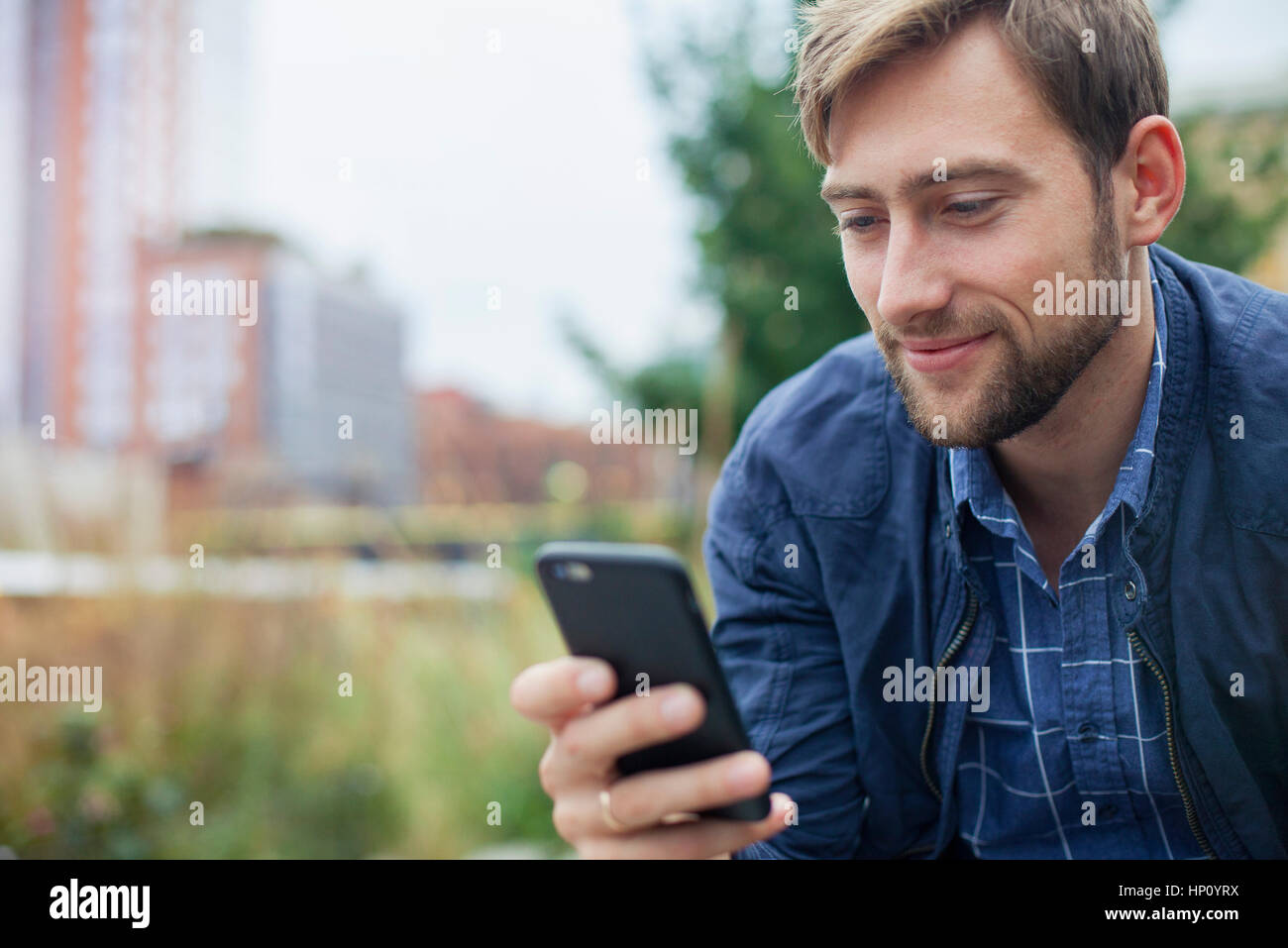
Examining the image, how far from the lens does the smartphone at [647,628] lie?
3.40 feet

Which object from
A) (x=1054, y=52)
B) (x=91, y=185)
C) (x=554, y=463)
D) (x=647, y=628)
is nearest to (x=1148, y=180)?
(x=1054, y=52)

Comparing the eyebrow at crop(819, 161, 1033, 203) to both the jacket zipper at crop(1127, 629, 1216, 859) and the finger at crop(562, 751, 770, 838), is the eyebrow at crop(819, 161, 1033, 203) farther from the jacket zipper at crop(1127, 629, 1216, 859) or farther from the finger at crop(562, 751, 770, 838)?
the finger at crop(562, 751, 770, 838)

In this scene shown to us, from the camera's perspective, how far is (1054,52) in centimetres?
140

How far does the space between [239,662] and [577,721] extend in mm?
3202

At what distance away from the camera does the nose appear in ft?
4.59

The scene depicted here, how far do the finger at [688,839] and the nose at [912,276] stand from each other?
73 cm

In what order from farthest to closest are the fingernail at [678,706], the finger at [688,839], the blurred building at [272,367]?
the blurred building at [272,367], the finger at [688,839], the fingernail at [678,706]

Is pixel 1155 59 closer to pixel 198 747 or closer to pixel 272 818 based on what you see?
pixel 272 818

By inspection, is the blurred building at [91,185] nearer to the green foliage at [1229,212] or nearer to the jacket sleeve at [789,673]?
the green foliage at [1229,212]

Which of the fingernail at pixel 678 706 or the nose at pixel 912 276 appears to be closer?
the fingernail at pixel 678 706

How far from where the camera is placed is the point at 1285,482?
4.39ft

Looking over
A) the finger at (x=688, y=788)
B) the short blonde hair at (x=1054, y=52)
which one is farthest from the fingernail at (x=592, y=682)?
the short blonde hair at (x=1054, y=52)

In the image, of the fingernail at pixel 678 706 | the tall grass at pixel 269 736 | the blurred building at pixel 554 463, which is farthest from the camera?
the blurred building at pixel 554 463

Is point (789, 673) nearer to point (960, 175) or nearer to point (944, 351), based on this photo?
point (944, 351)
